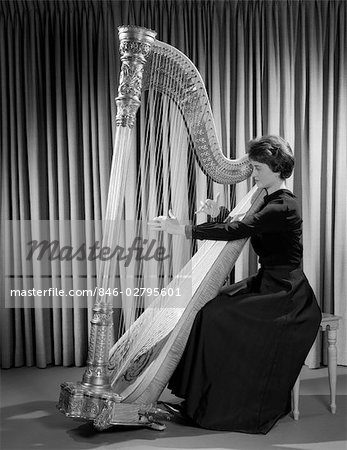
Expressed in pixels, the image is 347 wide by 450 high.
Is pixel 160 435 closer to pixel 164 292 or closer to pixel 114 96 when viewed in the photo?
pixel 164 292

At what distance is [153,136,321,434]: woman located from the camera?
280 centimetres

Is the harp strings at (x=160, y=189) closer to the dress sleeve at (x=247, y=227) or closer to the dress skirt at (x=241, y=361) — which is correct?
the dress sleeve at (x=247, y=227)

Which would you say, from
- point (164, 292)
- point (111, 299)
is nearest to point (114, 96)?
point (164, 292)

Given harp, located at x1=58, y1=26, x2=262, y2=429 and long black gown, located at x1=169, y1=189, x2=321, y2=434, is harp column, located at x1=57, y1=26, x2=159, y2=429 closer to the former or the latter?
harp, located at x1=58, y1=26, x2=262, y2=429

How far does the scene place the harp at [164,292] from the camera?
2496 millimetres

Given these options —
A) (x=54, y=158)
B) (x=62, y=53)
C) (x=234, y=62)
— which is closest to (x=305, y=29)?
(x=234, y=62)

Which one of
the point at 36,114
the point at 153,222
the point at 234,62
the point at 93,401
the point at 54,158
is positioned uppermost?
the point at 234,62

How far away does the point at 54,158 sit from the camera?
4129mm

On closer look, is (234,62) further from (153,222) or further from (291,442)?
(291,442)

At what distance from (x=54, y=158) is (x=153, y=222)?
1.57 meters

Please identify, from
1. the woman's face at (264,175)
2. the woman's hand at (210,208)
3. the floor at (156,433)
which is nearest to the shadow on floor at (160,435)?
the floor at (156,433)

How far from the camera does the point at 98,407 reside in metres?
2.64

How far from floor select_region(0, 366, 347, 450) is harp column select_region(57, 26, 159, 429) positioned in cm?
10

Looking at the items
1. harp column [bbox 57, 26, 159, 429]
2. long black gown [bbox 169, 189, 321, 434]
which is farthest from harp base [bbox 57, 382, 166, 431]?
long black gown [bbox 169, 189, 321, 434]
